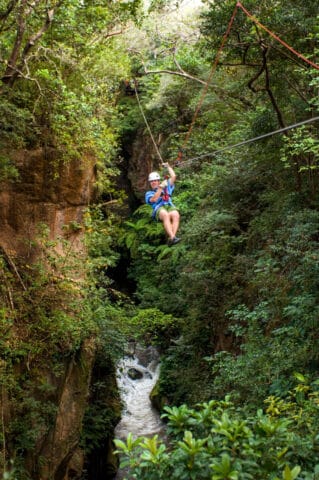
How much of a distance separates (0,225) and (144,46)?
11.9 metres

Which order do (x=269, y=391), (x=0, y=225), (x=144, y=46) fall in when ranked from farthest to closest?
(x=144, y=46) → (x=0, y=225) → (x=269, y=391)

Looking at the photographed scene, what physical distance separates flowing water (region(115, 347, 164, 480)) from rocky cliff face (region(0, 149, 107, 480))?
2.73 metres

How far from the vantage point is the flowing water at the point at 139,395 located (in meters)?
11.8

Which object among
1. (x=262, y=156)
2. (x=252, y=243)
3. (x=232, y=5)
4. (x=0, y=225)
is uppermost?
(x=232, y=5)

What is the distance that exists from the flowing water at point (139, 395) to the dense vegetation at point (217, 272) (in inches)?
36.3

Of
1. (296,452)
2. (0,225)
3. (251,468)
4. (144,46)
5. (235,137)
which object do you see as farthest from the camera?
(144,46)

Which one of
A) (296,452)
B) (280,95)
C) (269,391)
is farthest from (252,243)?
(296,452)

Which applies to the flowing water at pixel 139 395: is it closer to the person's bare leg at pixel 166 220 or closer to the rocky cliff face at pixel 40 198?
the person's bare leg at pixel 166 220

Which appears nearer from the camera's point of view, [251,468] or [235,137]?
[251,468]

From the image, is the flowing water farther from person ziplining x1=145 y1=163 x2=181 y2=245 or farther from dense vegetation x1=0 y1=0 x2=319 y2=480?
person ziplining x1=145 y1=163 x2=181 y2=245

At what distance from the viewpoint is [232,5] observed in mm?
8062

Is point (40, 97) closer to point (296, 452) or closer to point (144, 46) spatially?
point (296, 452)

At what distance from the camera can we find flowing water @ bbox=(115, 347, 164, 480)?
1176cm

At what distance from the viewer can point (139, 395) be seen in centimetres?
1349
